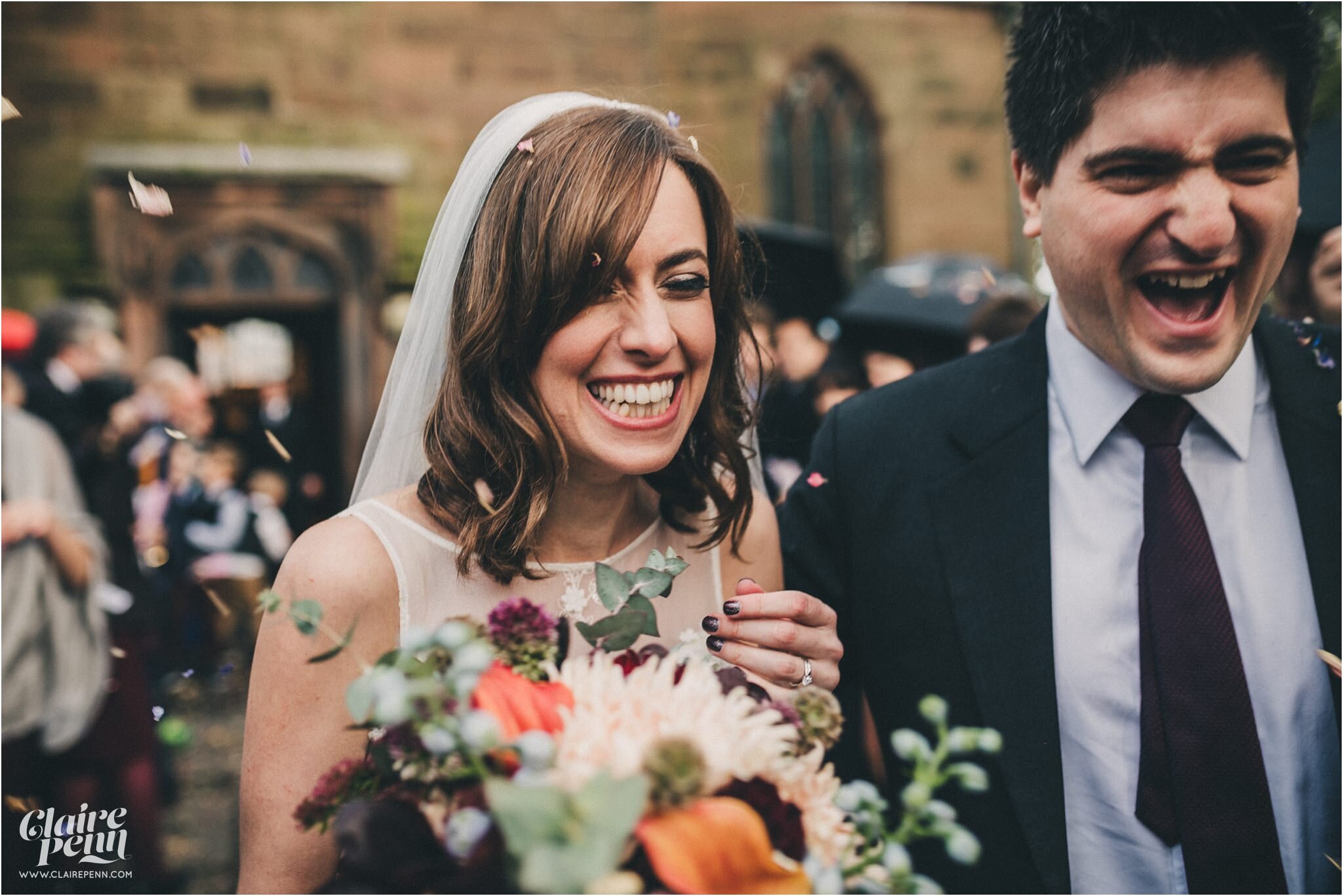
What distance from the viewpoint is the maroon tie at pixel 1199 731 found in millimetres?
1504

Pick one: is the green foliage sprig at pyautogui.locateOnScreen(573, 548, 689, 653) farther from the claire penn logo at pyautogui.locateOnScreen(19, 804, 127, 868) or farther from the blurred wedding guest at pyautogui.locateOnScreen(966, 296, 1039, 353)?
the blurred wedding guest at pyautogui.locateOnScreen(966, 296, 1039, 353)

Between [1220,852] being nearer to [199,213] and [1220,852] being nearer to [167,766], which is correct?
[167,766]

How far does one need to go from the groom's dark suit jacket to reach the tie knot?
153 mm

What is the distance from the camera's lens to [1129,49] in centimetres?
149

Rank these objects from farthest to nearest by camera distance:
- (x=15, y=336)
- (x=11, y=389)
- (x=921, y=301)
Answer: (x=921, y=301)
(x=15, y=336)
(x=11, y=389)

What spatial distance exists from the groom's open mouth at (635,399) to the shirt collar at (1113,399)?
2.47 ft

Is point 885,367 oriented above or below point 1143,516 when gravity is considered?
above

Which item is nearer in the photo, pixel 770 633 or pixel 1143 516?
pixel 770 633

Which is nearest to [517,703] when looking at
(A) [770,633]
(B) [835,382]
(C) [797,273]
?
(A) [770,633]

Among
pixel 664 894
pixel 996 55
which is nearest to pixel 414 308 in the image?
pixel 664 894

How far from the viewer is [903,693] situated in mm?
1751

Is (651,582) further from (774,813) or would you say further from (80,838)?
(80,838)

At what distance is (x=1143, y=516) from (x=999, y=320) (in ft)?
6.90

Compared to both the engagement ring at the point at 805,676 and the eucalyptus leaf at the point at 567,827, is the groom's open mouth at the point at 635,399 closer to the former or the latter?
the engagement ring at the point at 805,676
